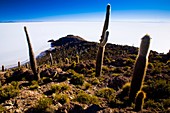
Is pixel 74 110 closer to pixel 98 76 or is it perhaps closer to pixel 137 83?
pixel 137 83

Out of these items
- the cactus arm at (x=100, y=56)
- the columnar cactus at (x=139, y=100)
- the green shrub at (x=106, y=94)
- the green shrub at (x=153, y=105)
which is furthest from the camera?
the cactus arm at (x=100, y=56)

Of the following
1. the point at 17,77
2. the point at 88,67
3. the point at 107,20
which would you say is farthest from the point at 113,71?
the point at 17,77

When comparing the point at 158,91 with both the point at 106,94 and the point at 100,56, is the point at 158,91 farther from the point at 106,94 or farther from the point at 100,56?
the point at 100,56

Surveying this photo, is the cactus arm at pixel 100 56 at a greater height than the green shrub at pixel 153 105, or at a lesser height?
greater

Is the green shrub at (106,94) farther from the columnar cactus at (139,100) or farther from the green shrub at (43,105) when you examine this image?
the green shrub at (43,105)

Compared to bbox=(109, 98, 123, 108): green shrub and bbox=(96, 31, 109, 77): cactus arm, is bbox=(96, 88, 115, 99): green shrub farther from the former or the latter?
bbox=(96, 31, 109, 77): cactus arm

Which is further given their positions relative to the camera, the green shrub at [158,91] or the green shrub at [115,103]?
the green shrub at [158,91]

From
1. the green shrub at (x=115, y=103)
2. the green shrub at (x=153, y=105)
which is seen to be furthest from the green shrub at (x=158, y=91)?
the green shrub at (x=115, y=103)

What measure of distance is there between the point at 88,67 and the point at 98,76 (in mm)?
5412

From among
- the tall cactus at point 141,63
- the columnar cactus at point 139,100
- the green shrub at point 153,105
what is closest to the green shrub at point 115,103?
the columnar cactus at point 139,100

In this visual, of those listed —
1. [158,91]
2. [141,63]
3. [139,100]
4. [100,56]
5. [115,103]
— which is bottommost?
[115,103]

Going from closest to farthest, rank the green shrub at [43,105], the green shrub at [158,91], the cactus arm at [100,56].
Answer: the green shrub at [43,105]
the green shrub at [158,91]
the cactus arm at [100,56]

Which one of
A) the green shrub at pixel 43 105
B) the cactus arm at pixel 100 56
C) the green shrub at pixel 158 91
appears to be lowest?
the green shrub at pixel 158 91

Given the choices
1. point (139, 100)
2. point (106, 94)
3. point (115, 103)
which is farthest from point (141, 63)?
point (106, 94)
